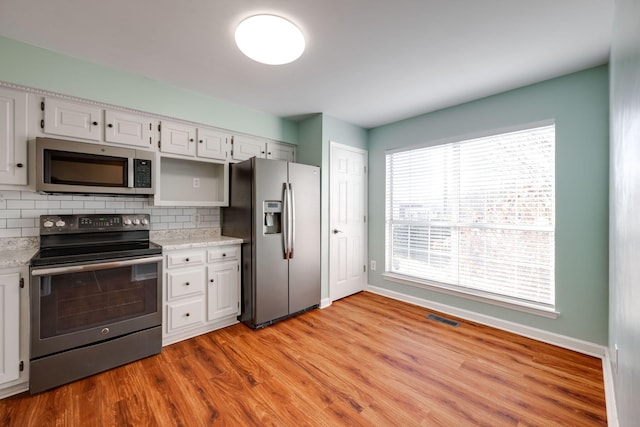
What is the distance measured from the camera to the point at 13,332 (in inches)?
69.0

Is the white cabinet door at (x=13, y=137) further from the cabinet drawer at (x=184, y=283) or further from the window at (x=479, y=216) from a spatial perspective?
the window at (x=479, y=216)

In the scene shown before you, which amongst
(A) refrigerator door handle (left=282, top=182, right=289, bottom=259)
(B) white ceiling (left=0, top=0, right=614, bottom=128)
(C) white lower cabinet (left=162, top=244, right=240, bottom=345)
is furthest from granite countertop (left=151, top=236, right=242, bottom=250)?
(B) white ceiling (left=0, top=0, right=614, bottom=128)

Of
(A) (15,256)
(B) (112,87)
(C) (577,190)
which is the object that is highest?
(B) (112,87)

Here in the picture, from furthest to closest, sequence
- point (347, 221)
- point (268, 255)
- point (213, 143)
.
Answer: point (347, 221)
point (213, 143)
point (268, 255)

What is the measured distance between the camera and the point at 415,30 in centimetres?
183

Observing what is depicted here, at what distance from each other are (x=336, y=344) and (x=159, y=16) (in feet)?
9.41

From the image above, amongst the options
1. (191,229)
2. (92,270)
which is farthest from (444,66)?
(92,270)

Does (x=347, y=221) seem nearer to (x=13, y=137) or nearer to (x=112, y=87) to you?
(x=112, y=87)

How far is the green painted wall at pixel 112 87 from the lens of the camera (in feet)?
6.53

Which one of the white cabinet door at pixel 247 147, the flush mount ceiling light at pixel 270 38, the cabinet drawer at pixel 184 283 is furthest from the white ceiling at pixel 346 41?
the cabinet drawer at pixel 184 283

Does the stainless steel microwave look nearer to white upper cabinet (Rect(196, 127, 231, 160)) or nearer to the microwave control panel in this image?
the microwave control panel

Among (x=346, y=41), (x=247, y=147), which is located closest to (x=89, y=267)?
(x=247, y=147)

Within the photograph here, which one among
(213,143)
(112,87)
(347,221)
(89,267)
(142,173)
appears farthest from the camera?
(347,221)

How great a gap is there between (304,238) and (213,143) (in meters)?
1.51
